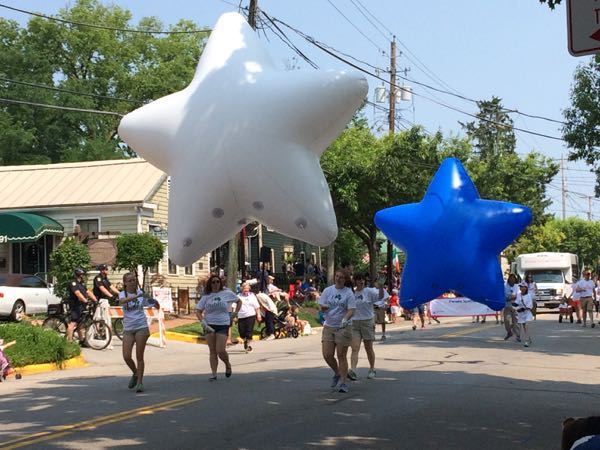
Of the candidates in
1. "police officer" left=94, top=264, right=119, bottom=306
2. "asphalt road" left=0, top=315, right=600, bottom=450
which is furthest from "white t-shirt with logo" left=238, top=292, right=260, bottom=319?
"police officer" left=94, top=264, right=119, bottom=306

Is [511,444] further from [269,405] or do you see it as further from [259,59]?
[259,59]

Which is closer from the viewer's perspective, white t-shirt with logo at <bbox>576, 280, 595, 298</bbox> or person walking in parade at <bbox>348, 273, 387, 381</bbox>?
person walking in parade at <bbox>348, 273, 387, 381</bbox>

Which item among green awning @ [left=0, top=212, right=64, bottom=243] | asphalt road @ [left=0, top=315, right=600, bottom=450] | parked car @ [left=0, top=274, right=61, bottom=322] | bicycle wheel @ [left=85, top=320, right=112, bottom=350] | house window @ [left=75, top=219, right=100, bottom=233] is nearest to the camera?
asphalt road @ [left=0, top=315, right=600, bottom=450]

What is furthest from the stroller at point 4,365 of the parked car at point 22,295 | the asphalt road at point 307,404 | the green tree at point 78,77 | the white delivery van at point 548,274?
the green tree at point 78,77

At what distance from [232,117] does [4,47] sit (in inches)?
1921

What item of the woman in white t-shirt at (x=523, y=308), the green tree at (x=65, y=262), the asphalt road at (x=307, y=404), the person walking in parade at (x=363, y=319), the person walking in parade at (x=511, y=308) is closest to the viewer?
the asphalt road at (x=307, y=404)

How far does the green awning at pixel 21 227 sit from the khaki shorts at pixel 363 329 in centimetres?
1880

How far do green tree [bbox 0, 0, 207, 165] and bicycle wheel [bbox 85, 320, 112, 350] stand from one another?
3245 centimetres

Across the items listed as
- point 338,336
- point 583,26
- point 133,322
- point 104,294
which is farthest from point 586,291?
point 583,26

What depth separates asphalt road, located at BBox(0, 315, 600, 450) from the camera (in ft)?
28.6

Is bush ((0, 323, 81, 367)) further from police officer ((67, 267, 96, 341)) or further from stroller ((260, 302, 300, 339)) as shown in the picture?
stroller ((260, 302, 300, 339))

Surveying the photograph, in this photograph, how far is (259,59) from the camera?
27.2 feet

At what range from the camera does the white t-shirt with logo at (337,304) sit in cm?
1252

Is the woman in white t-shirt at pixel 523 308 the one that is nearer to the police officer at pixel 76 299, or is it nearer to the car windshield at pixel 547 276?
the police officer at pixel 76 299
